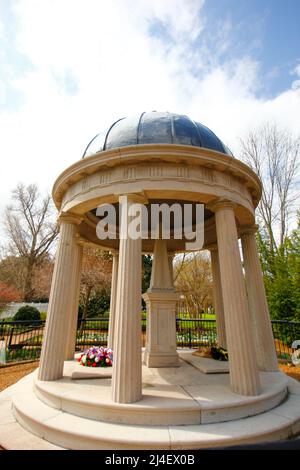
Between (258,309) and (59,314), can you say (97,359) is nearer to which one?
(59,314)

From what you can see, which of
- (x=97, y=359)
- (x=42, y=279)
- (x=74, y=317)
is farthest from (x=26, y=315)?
(x=97, y=359)

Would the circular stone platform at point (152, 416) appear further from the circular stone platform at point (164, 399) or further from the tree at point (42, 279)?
the tree at point (42, 279)

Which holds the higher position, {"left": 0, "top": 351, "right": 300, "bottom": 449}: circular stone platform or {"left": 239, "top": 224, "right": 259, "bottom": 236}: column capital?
{"left": 239, "top": 224, "right": 259, "bottom": 236}: column capital

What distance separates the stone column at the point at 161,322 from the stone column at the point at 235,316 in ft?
9.54

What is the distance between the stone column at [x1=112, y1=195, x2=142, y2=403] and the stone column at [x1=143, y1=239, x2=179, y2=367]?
121 inches

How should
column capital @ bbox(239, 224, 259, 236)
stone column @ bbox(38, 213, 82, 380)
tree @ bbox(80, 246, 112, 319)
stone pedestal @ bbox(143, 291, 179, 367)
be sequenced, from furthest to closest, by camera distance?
tree @ bbox(80, 246, 112, 319) → column capital @ bbox(239, 224, 259, 236) → stone pedestal @ bbox(143, 291, 179, 367) → stone column @ bbox(38, 213, 82, 380)

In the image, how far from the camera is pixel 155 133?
676 cm

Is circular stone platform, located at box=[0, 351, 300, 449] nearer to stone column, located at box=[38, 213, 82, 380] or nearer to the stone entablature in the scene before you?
stone column, located at box=[38, 213, 82, 380]

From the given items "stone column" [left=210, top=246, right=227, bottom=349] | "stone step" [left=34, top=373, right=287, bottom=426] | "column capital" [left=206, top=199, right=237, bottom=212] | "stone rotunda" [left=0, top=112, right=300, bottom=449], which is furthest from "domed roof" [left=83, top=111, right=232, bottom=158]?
"stone step" [left=34, top=373, right=287, bottom=426]

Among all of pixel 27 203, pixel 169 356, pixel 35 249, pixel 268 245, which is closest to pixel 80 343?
pixel 169 356

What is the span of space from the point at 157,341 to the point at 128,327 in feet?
11.4

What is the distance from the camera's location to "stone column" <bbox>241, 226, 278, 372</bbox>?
7.70m

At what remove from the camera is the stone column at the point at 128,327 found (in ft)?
16.0

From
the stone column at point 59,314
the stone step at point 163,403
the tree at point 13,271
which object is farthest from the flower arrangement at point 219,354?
the tree at point 13,271
